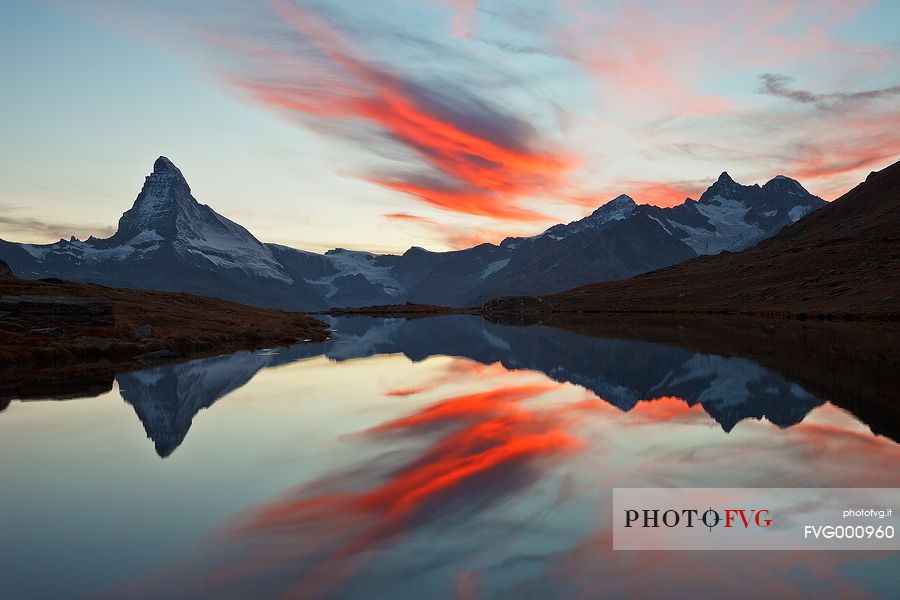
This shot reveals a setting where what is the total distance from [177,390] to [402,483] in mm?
22077

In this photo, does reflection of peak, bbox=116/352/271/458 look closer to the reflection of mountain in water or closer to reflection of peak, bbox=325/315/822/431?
the reflection of mountain in water

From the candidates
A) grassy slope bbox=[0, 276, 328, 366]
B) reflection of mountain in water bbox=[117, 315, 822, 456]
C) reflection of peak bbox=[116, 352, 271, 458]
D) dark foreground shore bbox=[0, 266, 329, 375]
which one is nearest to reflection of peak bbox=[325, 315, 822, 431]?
reflection of mountain in water bbox=[117, 315, 822, 456]

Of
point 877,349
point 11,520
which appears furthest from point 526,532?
point 877,349

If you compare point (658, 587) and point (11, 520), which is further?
point (11, 520)

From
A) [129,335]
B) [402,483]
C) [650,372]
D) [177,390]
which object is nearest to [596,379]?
[650,372]

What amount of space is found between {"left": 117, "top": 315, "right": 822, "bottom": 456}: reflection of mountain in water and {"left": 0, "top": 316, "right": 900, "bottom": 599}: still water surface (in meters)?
0.27

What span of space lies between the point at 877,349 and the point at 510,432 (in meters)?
40.3

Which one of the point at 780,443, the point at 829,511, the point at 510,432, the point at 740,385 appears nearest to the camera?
the point at 829,511

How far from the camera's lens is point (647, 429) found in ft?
Result: 73.1

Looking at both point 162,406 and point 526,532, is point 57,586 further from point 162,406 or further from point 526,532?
point 162,406

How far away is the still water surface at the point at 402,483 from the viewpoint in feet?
33.0

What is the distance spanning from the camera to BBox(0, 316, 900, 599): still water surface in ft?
33.0

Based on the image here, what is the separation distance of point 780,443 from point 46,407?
3112 centimetres

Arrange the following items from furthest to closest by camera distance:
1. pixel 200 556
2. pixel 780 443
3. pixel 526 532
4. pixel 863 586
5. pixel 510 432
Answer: pixel 510 432 → pixel 780 443 → pixel 526 532 → pixel 200 556 → pixel 863 586
